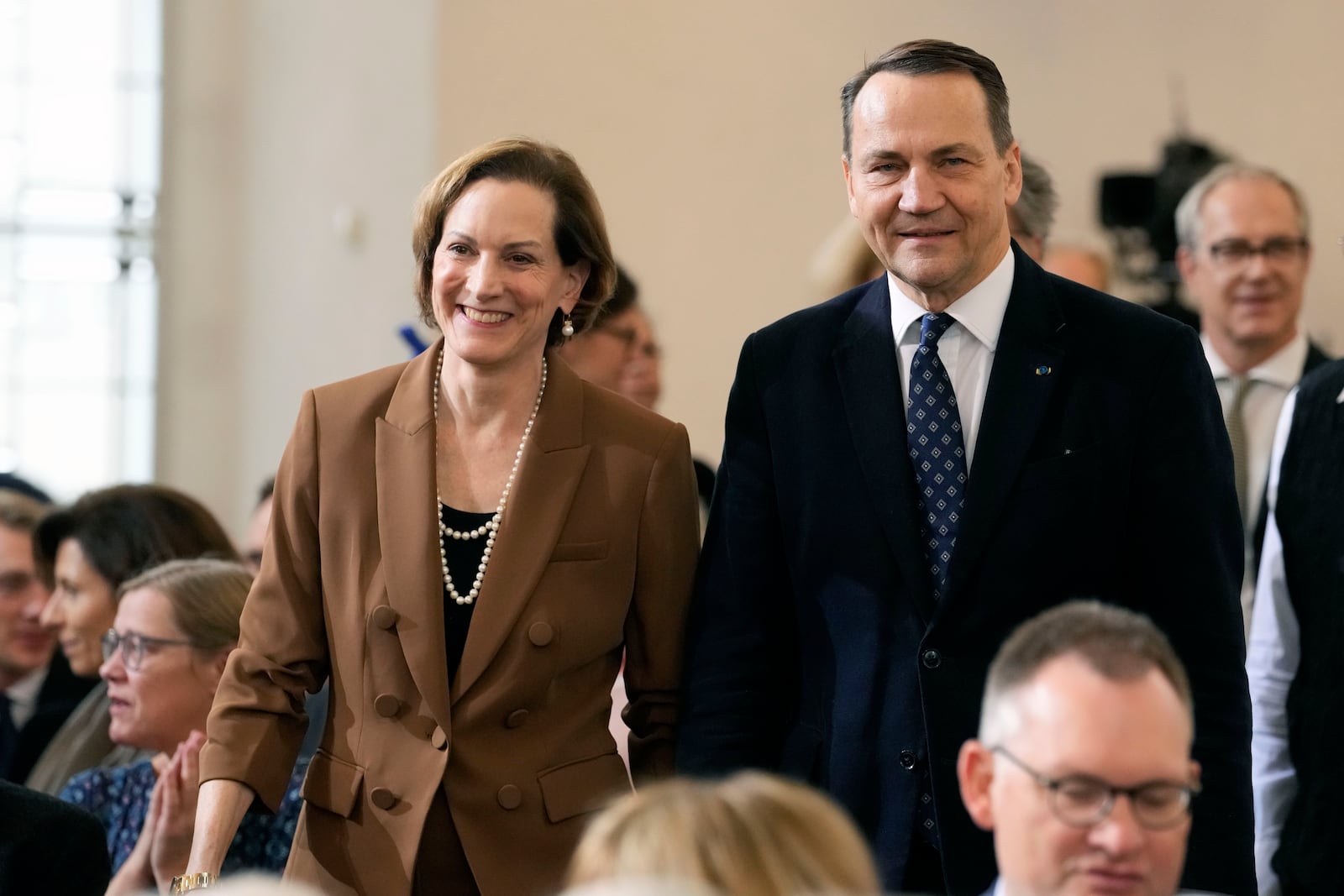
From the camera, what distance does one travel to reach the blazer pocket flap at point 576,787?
2.48 m

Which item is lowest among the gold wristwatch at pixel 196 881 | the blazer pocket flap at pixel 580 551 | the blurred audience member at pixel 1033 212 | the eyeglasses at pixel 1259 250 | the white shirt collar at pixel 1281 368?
the gold wristwatch at pixel 196 881

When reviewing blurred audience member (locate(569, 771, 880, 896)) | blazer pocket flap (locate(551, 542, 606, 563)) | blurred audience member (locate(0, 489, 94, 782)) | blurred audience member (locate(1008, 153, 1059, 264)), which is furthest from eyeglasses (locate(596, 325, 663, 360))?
blurred audience member (locate(569, 771, 880, 896))

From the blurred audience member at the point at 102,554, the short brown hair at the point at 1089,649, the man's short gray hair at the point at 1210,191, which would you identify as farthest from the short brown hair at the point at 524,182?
the man's short gray hair at the point at 1210,191

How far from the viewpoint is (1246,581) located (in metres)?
4.21

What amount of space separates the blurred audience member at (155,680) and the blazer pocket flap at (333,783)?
94 cm

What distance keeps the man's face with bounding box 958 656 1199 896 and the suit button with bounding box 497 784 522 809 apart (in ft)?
2.30

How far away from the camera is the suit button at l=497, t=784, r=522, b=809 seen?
8.10ft

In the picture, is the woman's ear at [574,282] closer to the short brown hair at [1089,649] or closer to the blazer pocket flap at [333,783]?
the blazer pocket flap at [333,783]

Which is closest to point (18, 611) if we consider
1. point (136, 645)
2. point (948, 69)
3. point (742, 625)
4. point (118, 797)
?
point (136, 645)

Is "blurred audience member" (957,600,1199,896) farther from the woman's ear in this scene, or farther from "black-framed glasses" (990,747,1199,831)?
the woman's ear

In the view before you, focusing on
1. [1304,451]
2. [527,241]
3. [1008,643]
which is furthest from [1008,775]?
[1304,451]

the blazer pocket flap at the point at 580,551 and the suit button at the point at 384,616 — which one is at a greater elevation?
the blazer pocket flap at the point at 580,551

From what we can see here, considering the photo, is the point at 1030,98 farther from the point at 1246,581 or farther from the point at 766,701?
the point at 766,701

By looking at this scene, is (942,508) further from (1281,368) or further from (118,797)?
(1281,368)
